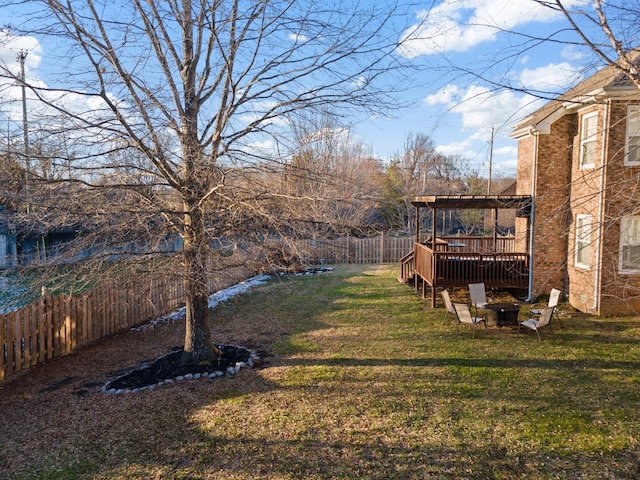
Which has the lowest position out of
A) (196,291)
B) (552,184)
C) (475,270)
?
(475,270)

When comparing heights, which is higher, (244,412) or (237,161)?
(237,161)

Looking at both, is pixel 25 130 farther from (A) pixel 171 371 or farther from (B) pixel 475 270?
(B) pixel 475 270

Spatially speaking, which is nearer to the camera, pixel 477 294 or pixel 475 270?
pixel 477 294

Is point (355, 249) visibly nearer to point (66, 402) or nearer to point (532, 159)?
point (532, 159)

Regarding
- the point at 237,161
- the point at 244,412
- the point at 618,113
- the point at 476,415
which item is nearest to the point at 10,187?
the point at 237,161

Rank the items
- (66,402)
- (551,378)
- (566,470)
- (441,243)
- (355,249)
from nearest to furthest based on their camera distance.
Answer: (566,470)
(66,402)
(551,378)
(441,243)
(355,249)

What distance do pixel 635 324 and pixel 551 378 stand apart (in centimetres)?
482

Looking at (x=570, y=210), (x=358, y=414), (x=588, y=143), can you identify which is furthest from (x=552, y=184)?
(x=358, y=414)

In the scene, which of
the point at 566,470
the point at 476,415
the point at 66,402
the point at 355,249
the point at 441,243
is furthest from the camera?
the point at 355,249

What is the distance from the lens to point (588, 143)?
11461 mm

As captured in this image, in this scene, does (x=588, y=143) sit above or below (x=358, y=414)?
above

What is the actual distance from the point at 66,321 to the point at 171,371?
105 inches

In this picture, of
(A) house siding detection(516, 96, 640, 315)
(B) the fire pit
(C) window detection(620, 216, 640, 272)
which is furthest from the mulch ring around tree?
(C) window detection(620, 216, 640, 272)

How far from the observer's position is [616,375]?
7.04 meters
